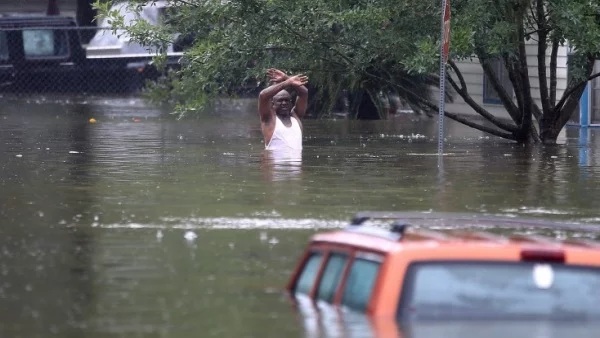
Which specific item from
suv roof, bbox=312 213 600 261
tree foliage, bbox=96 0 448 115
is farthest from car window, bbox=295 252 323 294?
tree foliage, bbox=96 0 448 115

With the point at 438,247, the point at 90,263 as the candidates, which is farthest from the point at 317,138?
the point at 438,247

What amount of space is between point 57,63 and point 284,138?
70.0 feet

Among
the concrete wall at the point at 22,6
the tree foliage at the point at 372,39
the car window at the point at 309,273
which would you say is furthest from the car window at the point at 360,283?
the concrete wall at the point at 22,6

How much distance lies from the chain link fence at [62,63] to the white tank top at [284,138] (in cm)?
2001

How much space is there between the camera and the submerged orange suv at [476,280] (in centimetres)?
593

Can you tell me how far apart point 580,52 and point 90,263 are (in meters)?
10.8

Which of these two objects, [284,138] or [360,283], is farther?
[284,138]

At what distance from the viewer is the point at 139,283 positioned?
8.64 m

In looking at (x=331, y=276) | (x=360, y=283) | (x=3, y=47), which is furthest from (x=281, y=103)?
(x=3, y=47)

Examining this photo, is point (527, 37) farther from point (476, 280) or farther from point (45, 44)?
point (45, 44)

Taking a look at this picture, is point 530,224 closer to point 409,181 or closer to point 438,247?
point 438,247

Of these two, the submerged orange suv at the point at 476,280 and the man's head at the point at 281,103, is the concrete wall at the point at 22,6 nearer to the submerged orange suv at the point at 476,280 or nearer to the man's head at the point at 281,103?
the man's head at the point at 281,103

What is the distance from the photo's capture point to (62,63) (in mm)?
38094

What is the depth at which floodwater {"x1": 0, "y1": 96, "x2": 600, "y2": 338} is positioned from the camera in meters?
7.65
